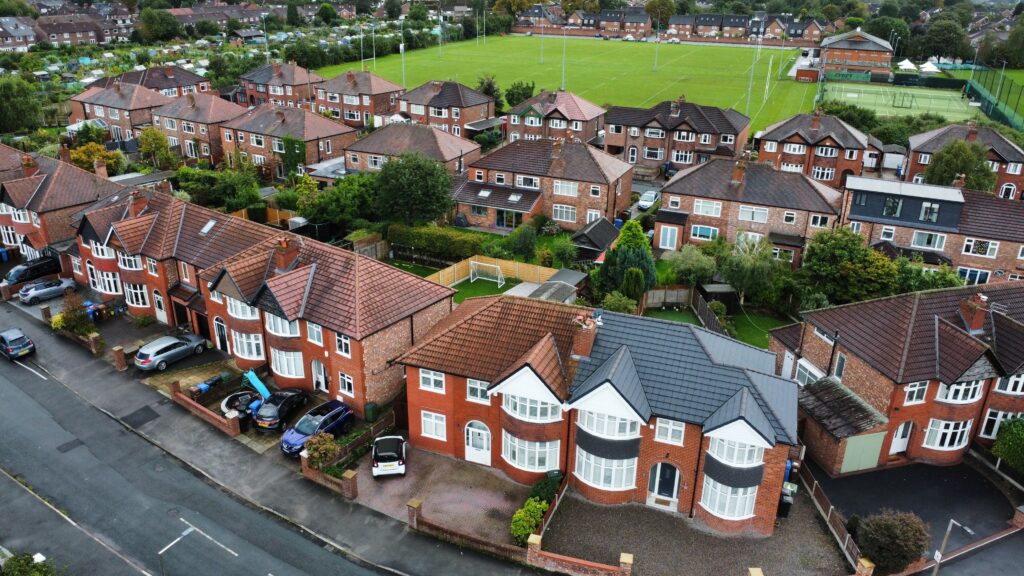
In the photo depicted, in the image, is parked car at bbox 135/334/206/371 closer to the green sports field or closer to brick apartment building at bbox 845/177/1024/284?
brick apartment building at bbox 845/177/1024/284

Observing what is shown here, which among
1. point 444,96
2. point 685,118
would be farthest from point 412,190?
point 444,96

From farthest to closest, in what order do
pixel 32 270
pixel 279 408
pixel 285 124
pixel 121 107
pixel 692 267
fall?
pixel 121 107 < pixel 285 124 < pixel 32 270 < pixel 692 267 < pixel 279 408

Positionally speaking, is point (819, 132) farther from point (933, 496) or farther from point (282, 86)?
point (282, 86)

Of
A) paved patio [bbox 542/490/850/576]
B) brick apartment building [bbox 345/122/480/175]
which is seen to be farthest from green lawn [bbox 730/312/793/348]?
brick apartment building [bbox 345/122/480/175]

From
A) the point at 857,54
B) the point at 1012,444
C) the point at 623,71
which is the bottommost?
the point at 1012,444

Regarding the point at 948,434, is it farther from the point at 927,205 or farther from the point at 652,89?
the point at 652,89

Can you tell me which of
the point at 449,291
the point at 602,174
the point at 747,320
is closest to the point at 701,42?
the point at 602,174

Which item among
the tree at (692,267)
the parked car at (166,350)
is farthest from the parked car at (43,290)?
the tree at (692,267)
